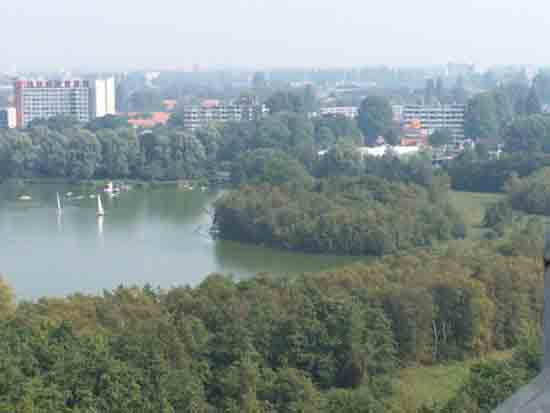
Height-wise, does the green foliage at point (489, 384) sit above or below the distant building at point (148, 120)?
above

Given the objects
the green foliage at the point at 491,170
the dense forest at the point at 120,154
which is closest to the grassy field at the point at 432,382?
the green foliage at the point at 491,170

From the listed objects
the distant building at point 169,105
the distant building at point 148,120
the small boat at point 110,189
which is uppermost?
the small boat at point 110,189

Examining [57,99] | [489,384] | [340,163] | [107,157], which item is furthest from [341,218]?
[57,99]

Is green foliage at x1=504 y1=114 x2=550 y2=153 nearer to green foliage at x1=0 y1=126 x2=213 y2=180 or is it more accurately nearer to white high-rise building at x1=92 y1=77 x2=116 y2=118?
green foliage at x1=0 y1=126 x2=213 y2=180

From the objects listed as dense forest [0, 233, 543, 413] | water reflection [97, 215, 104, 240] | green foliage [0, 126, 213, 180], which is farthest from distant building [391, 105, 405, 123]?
dense forest [0, 233, 543, 413]

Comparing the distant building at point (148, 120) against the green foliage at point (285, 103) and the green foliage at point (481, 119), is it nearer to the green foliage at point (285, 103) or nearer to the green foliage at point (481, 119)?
the green foliage at point (285, 103)

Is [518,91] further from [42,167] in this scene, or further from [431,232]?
[431,232]
